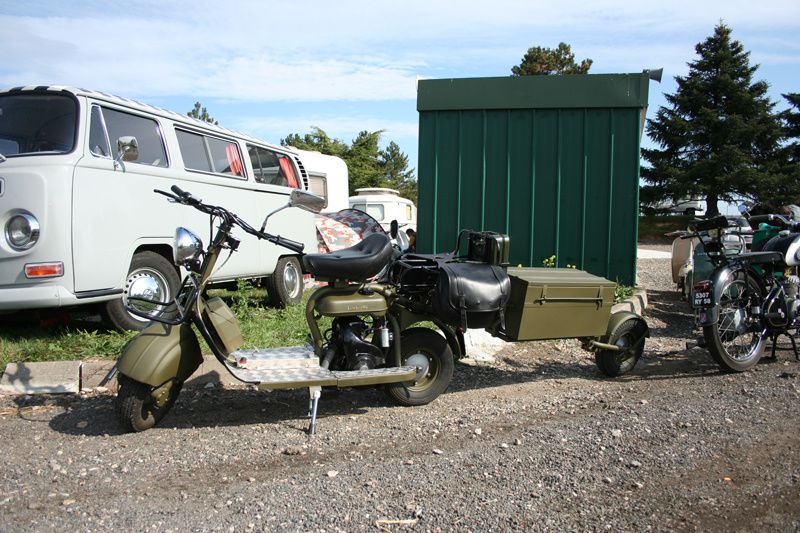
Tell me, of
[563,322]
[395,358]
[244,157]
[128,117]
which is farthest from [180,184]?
[563,322]

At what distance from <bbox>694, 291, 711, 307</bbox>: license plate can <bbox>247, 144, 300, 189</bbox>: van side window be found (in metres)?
5.21

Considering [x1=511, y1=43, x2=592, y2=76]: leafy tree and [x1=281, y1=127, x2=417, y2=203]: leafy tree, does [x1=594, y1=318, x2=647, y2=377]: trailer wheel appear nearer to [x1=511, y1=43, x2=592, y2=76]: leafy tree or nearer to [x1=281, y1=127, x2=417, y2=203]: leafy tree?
[x1=281, y1=127, x2=417, y2=203]: leafy tree

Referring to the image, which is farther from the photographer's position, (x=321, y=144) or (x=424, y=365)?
(x=321, y=144)

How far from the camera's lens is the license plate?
17.5ft

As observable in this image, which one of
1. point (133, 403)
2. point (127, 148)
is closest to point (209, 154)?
point (127, 148)

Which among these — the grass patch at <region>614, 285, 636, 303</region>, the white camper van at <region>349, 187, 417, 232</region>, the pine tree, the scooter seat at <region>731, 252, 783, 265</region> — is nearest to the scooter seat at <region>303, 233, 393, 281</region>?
the scooter seat at <region>731, 252, 783, 265</region>

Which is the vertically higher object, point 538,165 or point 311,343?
point 538,165

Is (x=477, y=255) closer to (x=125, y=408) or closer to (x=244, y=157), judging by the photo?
(x=125, y=408)

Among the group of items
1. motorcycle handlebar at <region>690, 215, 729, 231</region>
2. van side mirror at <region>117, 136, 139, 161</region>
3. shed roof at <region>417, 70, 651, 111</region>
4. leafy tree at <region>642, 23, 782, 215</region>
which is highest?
leafy tree at <region>642, 23, 782, 215</region>

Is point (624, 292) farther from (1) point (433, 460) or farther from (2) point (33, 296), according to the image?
(2) point (33, 296)

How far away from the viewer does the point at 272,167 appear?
8617 mm

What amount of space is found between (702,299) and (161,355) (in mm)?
4223

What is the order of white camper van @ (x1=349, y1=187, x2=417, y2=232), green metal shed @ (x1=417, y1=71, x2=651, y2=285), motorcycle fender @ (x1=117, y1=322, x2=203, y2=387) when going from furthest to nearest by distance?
white camper van @ (x1=349, y1=187, x2=417, y2=232) < green metal shed @ (x1=417, y1=71, x2=651, y2=285) < motorcycle fender @ (x1=117, y1=322, x2=203, y2=387)

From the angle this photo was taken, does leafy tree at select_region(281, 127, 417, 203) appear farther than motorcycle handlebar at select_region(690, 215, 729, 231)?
Yes
